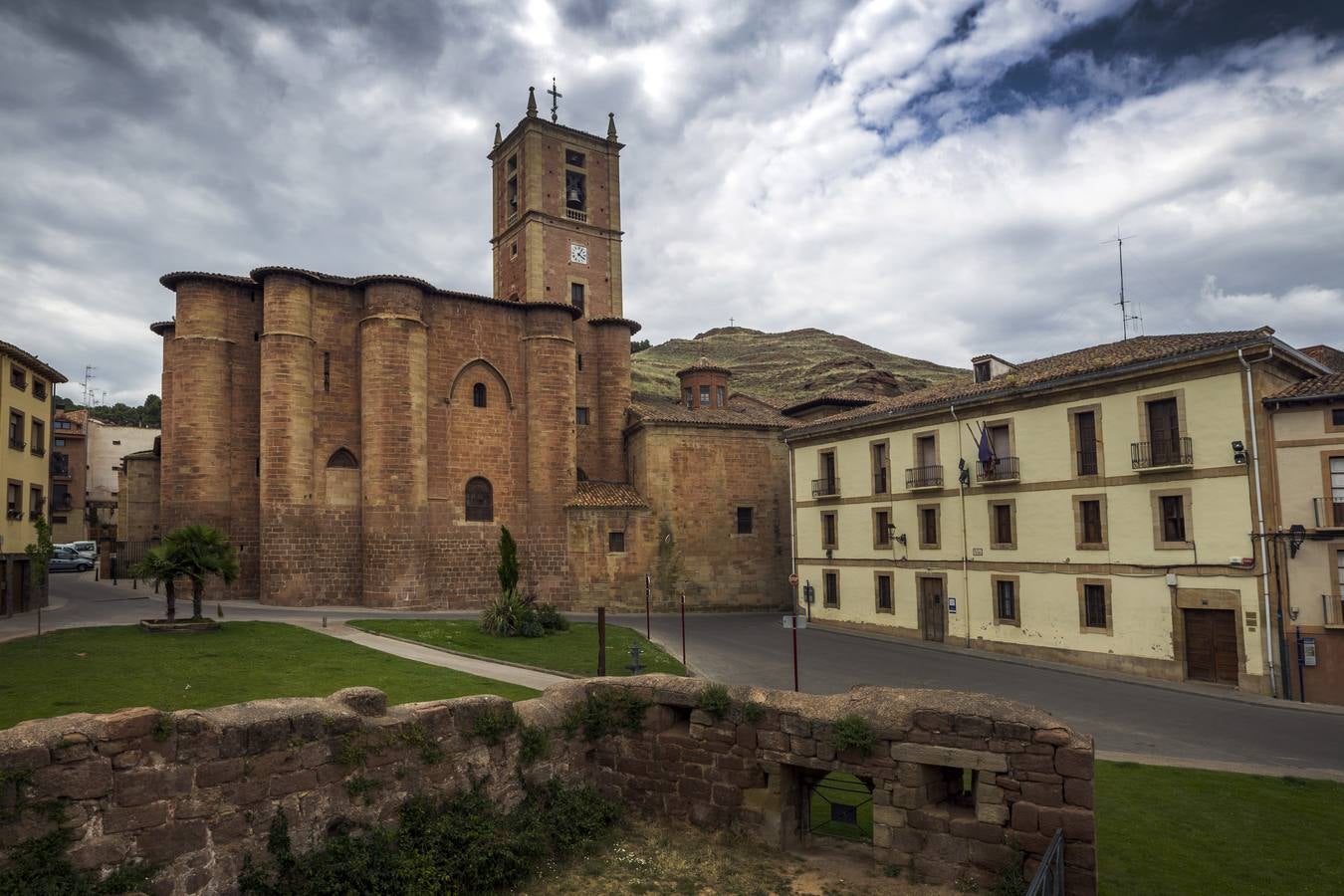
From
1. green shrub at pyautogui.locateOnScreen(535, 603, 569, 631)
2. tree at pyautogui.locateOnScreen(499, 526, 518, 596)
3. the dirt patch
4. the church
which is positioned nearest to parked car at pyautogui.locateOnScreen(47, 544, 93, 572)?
the church

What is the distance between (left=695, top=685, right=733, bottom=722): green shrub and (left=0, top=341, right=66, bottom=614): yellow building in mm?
27106

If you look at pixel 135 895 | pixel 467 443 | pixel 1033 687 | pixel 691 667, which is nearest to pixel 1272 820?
pixel 1033 687

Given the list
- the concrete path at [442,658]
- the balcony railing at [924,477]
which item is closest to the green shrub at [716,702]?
the concrete path at [442,658]

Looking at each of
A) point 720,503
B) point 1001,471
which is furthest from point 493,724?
point 720,503

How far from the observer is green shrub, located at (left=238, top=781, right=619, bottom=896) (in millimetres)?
7812

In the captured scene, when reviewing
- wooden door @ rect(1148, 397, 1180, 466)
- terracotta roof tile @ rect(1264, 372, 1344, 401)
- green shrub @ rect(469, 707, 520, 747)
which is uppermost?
terracotta roof tile @ rect(1264, 372, 1344, 401)

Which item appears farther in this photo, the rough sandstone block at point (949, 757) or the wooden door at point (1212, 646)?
the wooden door at point (1212, 646)

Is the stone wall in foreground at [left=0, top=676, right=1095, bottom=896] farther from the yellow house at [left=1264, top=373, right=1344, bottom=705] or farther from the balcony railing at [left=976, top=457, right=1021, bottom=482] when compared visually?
the balcony railing at [left=976, top=457, right=1021, bottom=482]

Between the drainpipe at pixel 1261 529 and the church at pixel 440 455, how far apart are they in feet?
71.5

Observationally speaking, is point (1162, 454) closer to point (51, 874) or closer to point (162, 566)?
point (51, 874)

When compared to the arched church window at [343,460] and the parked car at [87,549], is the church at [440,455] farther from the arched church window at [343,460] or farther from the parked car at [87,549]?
the parked car at [87,549]

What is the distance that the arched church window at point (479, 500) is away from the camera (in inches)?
1448

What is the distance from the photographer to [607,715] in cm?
1090

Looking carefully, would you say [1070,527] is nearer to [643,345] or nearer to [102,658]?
[102,658]
